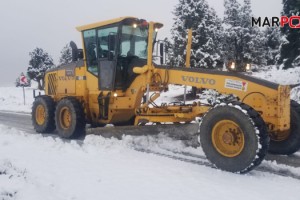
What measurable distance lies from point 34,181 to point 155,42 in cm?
491

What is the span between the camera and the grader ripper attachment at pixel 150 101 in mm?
5773

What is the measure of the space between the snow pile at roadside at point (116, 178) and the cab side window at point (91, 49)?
9.59 feet

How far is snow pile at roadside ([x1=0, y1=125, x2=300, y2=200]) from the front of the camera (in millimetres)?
4711

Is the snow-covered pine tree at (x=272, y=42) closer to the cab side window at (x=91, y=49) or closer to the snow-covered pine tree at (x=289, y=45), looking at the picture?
the snow-covered pine tree at (x=289, y=45)

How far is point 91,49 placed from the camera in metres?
9.82

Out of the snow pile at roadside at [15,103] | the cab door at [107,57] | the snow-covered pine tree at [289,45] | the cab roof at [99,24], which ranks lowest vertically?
the snow pile at roadside at [15,103]

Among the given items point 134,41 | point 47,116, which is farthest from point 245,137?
point 47,116

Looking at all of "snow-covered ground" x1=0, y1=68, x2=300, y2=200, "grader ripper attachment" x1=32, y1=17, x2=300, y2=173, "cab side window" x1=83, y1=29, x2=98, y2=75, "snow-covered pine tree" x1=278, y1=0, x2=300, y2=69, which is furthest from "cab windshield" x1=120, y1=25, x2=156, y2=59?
"snow-covered pine tree" x1=278, y1=0, x2=300, y2=69

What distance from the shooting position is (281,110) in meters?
5.81

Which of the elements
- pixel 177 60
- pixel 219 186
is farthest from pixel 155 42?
pixel 177 60

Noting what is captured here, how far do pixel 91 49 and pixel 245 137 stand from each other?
18.5 feet

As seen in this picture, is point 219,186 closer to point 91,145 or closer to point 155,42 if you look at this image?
point 91,145

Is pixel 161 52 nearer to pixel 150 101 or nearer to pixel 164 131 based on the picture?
pixel 150 101

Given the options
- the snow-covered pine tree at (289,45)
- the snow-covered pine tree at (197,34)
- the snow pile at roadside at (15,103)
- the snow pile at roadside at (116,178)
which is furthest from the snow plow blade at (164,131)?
the snow-covered pine tree at (289,45)
